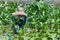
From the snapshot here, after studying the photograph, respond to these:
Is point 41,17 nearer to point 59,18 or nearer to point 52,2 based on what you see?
point 59,18

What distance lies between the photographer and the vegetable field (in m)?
5.64

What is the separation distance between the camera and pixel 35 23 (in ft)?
21.2

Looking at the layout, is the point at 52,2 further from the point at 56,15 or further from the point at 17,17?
the point at 17,17

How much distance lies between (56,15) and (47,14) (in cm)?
22

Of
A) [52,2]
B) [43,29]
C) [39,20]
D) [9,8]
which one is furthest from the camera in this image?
[52,2]

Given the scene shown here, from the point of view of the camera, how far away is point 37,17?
22.8 ft

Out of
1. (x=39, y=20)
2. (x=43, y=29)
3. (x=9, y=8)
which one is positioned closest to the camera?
(x=43, y=29)

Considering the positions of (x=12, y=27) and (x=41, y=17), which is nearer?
(x=12, y=27)

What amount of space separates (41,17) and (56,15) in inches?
17.8

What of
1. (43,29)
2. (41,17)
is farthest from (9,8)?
(43,29)

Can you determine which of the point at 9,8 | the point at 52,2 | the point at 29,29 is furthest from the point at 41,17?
the point at 52,2

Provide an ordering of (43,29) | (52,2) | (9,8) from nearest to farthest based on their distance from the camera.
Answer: (43,29) → (9,8) → (52,2)

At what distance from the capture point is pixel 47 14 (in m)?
7.12

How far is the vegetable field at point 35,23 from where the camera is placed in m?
5.64
